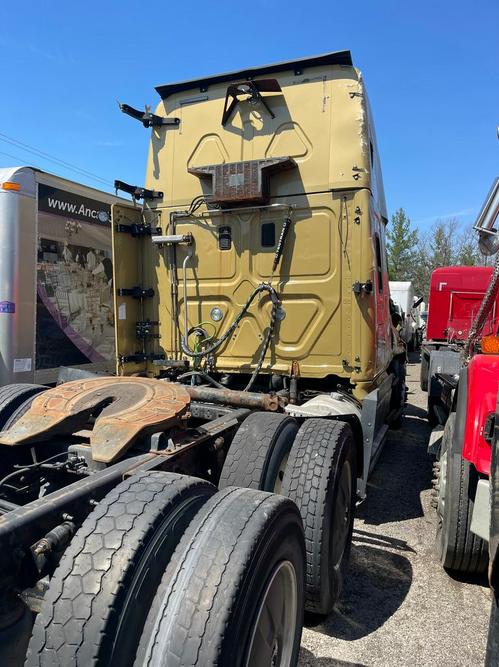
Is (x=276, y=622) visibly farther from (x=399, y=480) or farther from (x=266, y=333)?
(x=399, y=480)

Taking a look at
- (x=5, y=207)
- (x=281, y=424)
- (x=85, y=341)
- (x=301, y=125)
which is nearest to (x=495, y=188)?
(x=301, y=125)

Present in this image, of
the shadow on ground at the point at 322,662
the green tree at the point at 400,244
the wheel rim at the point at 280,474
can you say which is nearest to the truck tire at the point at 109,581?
the wheel rim at the point at 280,474

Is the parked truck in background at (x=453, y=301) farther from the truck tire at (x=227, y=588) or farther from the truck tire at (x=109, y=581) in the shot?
the truck tire at (x=109, y=581)

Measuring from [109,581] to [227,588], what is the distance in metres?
0.38

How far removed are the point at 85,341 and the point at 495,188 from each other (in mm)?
4925

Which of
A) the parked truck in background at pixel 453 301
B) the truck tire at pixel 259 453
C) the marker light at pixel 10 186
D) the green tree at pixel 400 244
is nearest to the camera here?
the truck tire at pixel 259 453

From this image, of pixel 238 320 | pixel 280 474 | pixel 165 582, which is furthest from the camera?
pixel 238 320

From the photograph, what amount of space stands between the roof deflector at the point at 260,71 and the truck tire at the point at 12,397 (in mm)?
3308

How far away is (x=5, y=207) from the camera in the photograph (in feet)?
16.8

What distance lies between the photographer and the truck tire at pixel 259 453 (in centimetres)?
298

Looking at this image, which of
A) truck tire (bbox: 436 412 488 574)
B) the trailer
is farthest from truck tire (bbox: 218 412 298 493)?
the trailer

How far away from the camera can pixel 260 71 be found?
4.77 metres

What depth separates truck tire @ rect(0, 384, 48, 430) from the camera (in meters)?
3.49

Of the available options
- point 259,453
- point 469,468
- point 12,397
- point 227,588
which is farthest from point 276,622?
point 12,397
